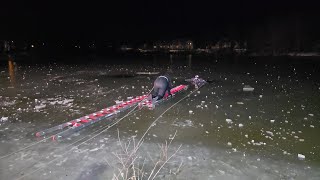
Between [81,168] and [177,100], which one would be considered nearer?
[81,168]

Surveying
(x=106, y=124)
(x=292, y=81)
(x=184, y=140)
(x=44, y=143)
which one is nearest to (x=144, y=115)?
(x=106, y=124)

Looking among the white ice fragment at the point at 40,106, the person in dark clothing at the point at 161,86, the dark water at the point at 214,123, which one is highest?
the person in dark clothing at the point at 161,86

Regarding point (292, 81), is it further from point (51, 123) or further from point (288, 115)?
point (51, 123)

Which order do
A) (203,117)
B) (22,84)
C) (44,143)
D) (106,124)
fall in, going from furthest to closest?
(22,84)
(203,117)
(106,124)
(44,143)

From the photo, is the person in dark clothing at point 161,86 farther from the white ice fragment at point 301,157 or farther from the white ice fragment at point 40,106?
the white ice fragment at point 301,157

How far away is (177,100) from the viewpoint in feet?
38.7

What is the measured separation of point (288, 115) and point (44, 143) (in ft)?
24.1

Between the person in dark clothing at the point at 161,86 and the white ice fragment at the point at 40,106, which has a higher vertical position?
the person in dark clothing at the point at 161,86

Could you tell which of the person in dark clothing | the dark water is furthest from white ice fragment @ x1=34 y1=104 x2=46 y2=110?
the person in dark clothing

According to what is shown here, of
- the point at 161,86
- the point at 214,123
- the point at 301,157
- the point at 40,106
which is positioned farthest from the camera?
the point at 161,86

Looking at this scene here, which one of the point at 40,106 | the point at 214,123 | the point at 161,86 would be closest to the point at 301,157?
the point at 214,123

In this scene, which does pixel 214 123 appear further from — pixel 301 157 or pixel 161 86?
pixel 161 86

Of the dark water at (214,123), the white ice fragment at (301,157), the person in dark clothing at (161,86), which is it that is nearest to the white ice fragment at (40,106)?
the dark water at (214,123)

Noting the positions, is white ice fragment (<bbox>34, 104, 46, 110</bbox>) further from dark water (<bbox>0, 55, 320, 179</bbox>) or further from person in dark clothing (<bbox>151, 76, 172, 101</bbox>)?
person in dark clothing (<bbox>151, 76, 172, 101</bbox>)
